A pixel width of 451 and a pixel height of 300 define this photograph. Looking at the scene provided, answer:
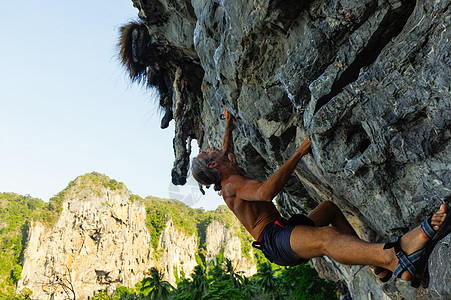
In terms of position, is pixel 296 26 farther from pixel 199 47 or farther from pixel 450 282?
pixel 450 282

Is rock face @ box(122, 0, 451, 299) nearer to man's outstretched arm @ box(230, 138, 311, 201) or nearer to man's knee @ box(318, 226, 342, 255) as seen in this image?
man's outstretched arm @ box(230, 138, 311, 201)

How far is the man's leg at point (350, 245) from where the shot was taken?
2479mm

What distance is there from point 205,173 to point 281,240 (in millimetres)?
1308

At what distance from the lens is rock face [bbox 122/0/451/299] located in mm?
2824

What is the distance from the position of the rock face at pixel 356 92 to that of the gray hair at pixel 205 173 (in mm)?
1288

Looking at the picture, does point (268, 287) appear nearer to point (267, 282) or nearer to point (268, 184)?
point (267, 282)

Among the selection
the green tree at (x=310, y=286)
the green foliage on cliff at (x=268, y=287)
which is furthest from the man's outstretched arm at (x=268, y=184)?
the green tree at (x=310, y=286)

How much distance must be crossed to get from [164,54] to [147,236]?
68082 mm

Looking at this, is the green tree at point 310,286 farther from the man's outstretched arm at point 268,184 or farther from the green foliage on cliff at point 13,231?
the green foliage on cliff at point 13,231

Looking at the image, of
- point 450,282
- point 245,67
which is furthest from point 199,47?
point 450,282

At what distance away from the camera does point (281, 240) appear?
3500 mm

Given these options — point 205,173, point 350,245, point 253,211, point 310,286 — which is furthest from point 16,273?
point 350,245

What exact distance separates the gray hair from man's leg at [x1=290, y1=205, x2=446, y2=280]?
4.06 ft

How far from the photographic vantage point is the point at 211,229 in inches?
3467
